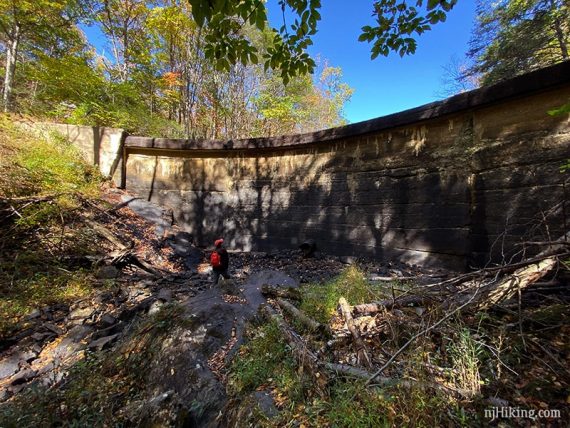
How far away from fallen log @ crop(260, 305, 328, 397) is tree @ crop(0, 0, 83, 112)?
1231 cm

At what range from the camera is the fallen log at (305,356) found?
6.65 ft

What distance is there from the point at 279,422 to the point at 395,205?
14.4 feet

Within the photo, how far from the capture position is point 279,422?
183 cm

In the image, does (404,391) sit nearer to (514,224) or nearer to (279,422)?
(279,422)

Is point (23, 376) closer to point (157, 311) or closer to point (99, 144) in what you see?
point (157, 311)

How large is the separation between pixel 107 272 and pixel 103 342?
199 centimetres

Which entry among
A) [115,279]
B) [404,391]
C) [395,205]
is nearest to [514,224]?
[395,205]

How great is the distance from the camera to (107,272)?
16.3 feet

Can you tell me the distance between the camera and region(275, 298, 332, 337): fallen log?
8.79 feet

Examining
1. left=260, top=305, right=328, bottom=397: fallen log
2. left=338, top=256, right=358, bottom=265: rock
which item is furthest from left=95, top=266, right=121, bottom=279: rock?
left=338, top=256, right=358, bottom=265: rock

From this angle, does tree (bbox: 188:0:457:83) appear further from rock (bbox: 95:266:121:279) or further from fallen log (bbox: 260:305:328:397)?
rock (bbox: 95:266:121:279)

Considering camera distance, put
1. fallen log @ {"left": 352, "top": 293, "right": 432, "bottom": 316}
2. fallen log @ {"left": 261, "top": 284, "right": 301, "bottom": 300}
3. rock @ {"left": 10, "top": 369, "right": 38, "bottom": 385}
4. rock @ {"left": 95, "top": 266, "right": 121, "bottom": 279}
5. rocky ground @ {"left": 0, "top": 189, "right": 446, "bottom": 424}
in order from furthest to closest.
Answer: rock @ {"left": 95, "top": 266, "right": 121, "bottom": 279} → fallen log @ {"left": 261, "top": 284, "right": 301, "bottom": 300} → rock @ {"left": 10, "top": 369, "right": 38, "bottom": 385} → fallen log @ {"left": 352, "top": 293, "right": 432, "bottom": 316} → rocky ground @ {"left": 0, "top": 189, "right": 446, "bottom": 424}

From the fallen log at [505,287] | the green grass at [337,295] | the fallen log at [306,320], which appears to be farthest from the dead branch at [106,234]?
the fallen log at [505,287]

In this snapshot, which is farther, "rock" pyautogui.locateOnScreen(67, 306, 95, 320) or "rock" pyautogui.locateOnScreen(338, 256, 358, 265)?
"rock" pyautogui.locateOnScreen(338, 256, 358, 265)
